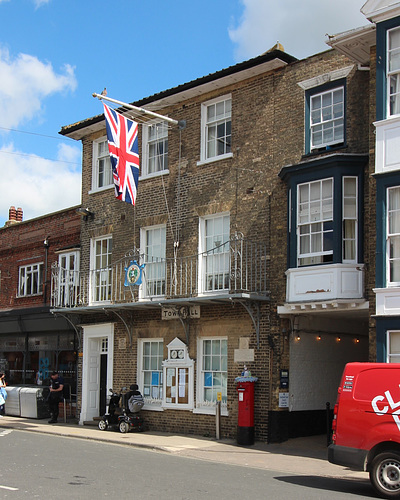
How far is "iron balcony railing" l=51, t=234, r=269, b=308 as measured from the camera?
16.2 m

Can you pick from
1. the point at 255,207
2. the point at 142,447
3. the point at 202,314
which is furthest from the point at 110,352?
the point at 255,207

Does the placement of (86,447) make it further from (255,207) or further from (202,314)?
(255,207)

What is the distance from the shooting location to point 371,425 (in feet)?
32.1

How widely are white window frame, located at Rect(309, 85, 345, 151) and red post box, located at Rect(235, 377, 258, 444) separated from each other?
5.79m

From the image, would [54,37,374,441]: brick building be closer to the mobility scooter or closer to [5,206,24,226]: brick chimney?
the mobility scooter

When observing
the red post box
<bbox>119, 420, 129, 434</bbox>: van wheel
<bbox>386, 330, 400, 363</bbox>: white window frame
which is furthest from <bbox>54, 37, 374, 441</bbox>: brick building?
<bbox>386, 330, 400, 363</bbox>: white window frame

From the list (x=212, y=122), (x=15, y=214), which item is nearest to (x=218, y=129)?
(x=212, y=122)

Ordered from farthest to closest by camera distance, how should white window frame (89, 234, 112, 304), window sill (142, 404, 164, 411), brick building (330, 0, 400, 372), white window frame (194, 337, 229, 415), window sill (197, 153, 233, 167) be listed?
white window frame (89, 234, 112, 304) < window sill (142, 404, 164, 411) < window sill (197, 153, 233, 167) < white window frame (194, 337, 229, 415) < brick building (330, 0, 400, 372)

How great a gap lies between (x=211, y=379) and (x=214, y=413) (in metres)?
0.92

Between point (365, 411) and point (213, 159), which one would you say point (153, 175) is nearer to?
point (213, 159)

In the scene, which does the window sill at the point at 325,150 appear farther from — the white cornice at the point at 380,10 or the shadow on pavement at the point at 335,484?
the shadow on pavement at the point at 335,484

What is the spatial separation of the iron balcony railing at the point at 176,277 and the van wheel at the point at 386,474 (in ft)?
21.5

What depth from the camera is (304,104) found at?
1576cm

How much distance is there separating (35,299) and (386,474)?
17747 millimetres
